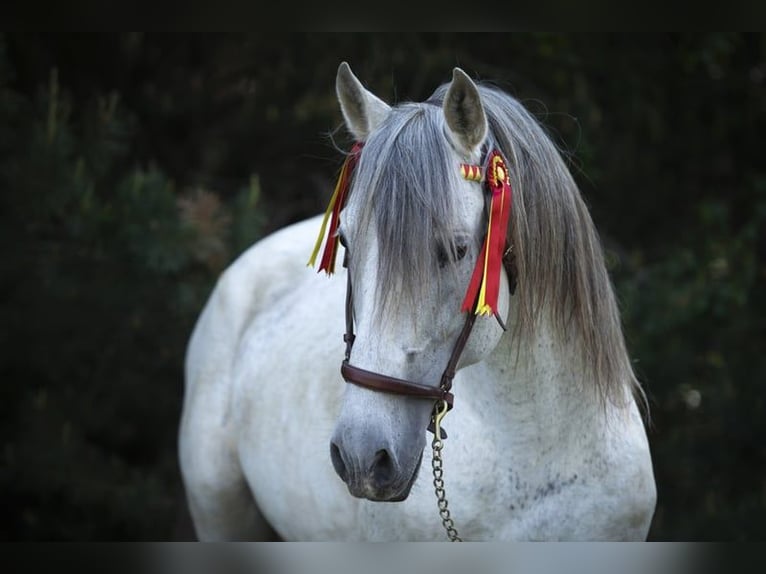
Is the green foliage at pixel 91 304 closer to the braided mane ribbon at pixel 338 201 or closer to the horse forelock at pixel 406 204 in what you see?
the braided mane ribbon at pixel 338 201

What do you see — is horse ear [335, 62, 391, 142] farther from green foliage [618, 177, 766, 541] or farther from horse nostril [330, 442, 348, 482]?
green foliage [618, 177, 766, 541]

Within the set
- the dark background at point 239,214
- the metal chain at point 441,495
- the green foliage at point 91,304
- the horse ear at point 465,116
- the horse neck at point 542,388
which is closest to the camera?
the horse ear at point 465,116

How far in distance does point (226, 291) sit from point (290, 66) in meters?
2.07

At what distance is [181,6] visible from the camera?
115 inches

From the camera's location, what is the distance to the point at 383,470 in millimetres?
1819

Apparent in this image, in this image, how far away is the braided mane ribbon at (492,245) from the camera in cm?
187

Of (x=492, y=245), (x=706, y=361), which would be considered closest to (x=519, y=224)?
(x=492, y=245)

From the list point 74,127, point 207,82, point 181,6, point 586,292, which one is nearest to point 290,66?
point 207,82

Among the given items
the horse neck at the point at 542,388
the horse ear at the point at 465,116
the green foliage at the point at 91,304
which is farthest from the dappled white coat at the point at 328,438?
the green foliage at the point at 91,304

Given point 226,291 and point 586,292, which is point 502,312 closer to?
point 586,292

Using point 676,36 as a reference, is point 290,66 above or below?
below

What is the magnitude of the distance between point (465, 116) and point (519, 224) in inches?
9.8

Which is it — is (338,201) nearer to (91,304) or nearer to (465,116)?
(465,116)

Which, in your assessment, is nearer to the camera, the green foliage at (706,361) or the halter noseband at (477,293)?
the halter noseband at (477,293)
